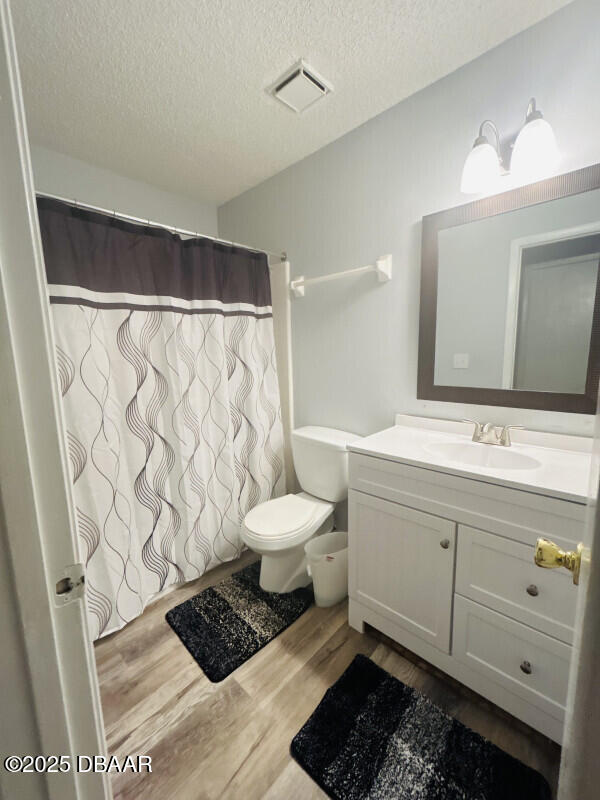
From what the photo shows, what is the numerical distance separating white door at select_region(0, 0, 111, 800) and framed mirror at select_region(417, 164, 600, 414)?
57.1 inches

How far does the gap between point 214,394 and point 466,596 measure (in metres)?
1.45

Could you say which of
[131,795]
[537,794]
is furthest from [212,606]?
[537,794]

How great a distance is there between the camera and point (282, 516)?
5.51 ft

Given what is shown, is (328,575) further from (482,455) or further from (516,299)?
(516,299)

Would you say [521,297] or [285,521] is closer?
[521,297]

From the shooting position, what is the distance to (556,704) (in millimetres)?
971

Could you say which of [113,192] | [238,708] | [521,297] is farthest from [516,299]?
[113,192]

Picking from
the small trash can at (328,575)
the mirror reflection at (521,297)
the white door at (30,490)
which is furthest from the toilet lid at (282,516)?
the white door at (30,490)

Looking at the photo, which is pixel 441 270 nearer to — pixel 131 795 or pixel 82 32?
pixel 82 32

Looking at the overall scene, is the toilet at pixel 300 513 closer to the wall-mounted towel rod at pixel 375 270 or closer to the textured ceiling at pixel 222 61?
the wall-mounted towel rod at pixel 375 270

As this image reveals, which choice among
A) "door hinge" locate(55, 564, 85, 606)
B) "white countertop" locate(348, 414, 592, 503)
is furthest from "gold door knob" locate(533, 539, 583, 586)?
"door hinge" locate(55, 564, 85, 606)

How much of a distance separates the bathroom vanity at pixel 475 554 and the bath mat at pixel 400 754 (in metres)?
0.15

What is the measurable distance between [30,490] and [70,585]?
0.51 feet

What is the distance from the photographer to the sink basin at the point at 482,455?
1.24 metres
